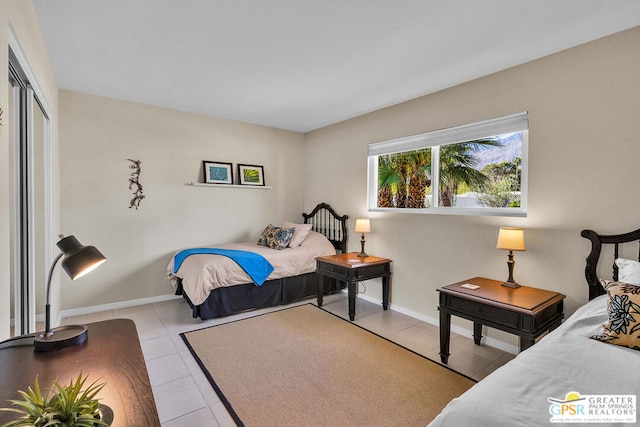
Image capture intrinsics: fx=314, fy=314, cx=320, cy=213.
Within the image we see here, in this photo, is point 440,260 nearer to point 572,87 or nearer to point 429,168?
point 429,168

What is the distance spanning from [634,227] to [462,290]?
116cm

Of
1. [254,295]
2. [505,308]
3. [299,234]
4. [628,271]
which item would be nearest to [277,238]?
[299,234]

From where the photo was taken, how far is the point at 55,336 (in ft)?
4.18

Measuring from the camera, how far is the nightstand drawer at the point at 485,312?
6.95 ft

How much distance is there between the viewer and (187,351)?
2.70 meters

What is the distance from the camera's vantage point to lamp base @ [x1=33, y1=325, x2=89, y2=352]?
3.93 feet

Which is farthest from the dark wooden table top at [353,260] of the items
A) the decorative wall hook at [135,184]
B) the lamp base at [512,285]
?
the decorative wall hook at [135,184]

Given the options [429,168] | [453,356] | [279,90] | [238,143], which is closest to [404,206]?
[429,168]

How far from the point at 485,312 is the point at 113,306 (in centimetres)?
396

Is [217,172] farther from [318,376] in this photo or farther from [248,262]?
[318,376]

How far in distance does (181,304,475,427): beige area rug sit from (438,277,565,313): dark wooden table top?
1.99 feet

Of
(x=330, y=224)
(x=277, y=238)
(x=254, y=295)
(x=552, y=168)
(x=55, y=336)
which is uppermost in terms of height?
(x=552, y=168)

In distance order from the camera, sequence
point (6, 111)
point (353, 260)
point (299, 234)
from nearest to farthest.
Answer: point (6, 111) < point (353, 260) < point (299, 234)

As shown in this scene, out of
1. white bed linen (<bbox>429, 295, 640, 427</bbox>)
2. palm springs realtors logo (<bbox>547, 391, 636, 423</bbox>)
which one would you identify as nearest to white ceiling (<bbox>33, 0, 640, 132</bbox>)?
white bed linen (<bbox>429, 295, 640, 427</bbox>)
